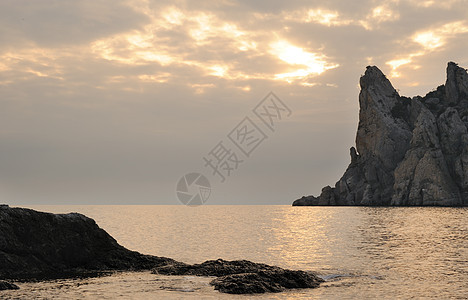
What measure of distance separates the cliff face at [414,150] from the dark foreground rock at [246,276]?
152 metres

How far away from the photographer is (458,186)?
545ft

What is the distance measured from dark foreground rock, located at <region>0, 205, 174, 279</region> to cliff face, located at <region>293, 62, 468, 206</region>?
154533 millimetres

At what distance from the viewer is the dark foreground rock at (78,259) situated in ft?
79.7

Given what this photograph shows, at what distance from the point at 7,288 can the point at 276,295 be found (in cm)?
1289

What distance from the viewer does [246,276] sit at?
939 inches

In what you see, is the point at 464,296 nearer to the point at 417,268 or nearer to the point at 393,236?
the point at 417,268

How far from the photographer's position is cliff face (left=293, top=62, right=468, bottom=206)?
164500mm

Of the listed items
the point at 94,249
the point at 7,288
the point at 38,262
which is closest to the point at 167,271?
the point at 94,249

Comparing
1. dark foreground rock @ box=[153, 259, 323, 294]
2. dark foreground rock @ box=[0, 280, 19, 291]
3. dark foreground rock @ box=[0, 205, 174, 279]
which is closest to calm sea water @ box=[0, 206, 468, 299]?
dark foreground rock @ box=[0, 280, 19, 291]

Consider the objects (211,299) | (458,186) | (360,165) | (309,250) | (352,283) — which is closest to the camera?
(211,299)

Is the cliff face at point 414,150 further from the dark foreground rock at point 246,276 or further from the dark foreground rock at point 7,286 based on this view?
the dark foreground rock at point 7,286

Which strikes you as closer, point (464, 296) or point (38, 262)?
point (464, 296)

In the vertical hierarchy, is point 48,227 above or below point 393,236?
above

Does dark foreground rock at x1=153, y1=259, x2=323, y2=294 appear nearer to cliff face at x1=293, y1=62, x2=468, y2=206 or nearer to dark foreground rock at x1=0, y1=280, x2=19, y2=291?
dark foreground rock at x1=0, y1=280, x2=19, y2=291
